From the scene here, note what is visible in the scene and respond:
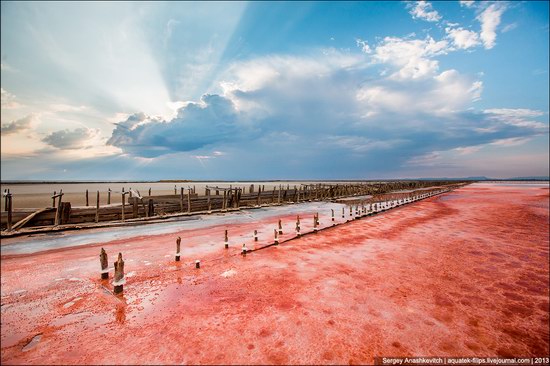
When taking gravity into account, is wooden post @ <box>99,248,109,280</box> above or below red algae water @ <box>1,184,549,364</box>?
above

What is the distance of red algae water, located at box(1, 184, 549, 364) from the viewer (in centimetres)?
605

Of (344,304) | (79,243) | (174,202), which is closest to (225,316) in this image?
(344,304)

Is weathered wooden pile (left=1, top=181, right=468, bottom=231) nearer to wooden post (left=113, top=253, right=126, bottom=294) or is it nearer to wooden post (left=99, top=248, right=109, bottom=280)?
wooden post (left=99, top=248, right=109, bottom=280)

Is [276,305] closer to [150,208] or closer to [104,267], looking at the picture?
[104,267]

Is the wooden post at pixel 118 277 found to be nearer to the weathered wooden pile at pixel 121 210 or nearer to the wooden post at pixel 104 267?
the wooden post at pixel 104 267

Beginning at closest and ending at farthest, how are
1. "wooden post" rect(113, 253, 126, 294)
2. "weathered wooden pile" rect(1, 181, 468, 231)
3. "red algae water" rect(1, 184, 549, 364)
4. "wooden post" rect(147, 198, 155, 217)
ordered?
1. "red algae water" rect(1, 184, 549, 364)
2. "wooden post" rect(113, 253, 126, 294)
3. "weathered wooden pile" rect(1, 181, 468, 231)
4. "wooden post" rect(147, 198, 155, 217)

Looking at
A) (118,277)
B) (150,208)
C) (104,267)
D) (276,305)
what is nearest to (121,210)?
(150,208)

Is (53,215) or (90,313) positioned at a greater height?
(53,215)

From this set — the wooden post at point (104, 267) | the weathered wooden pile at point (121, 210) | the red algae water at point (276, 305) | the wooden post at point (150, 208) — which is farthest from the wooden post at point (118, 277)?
the wooden post at point (150, 208)

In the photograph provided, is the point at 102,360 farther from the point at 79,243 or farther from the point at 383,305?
the point at 79,243

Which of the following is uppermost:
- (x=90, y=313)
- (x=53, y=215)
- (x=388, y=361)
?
(x=53, y=215)

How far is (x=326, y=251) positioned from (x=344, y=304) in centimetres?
547

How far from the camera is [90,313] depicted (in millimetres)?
7289

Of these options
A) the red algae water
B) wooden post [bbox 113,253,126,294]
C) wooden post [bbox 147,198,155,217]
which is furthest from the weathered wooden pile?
wooden post [bbox 113,253,126,294]
